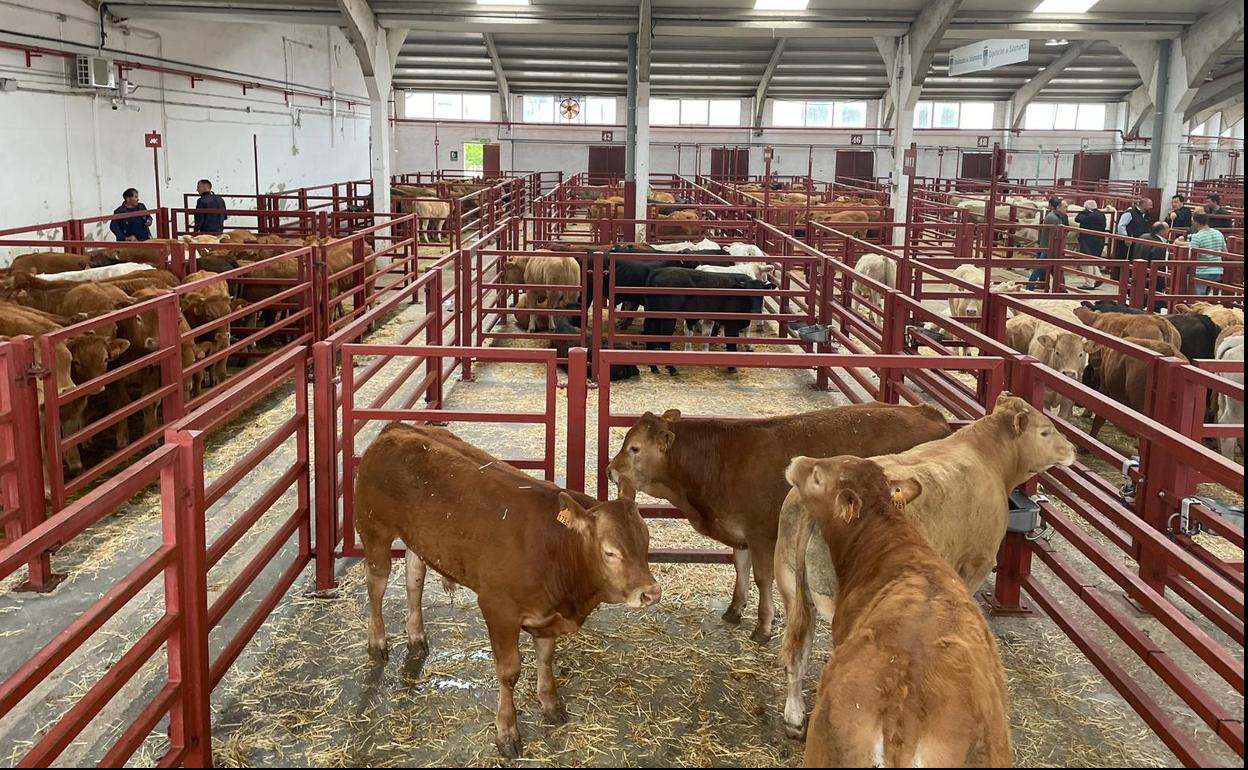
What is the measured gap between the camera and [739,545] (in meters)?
4.49

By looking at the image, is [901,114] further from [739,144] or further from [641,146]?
[739,144]

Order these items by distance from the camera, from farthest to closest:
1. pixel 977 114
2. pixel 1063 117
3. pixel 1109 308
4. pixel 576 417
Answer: pixel 1063 117 → pixel 977 114 → pixel 1109 308 → pixel 576 417

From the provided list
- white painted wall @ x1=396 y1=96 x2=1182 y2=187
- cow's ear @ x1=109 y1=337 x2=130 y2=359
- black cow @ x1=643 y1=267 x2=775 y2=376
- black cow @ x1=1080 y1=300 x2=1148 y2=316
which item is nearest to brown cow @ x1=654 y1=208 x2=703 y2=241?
black cow @ x1=643 y1=267 x2=775 y2=376

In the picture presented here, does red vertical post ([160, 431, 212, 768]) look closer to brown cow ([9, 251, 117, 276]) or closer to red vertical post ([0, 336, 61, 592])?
red vertical post ([0, 336, 61, 592])

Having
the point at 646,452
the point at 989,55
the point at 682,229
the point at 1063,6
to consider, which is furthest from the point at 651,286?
the point at 1063,6

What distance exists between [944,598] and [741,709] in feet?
4.96

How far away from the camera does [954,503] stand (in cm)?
379

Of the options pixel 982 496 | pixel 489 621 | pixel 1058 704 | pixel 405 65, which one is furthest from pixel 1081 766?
pixel 405 65

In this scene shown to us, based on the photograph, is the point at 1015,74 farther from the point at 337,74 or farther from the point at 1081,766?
the point at 1081,766

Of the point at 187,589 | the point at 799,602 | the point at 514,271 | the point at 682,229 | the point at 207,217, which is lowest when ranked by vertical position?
the point at 799,602

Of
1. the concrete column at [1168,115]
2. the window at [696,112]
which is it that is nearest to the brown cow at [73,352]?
the concrete column at [1168,115]

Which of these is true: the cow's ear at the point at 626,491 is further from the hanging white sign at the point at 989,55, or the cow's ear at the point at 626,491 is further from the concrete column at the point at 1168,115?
the concrete column at the point at 1168,115

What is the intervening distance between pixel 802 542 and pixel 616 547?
68cm

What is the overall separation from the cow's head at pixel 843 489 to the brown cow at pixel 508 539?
23.1 inches
